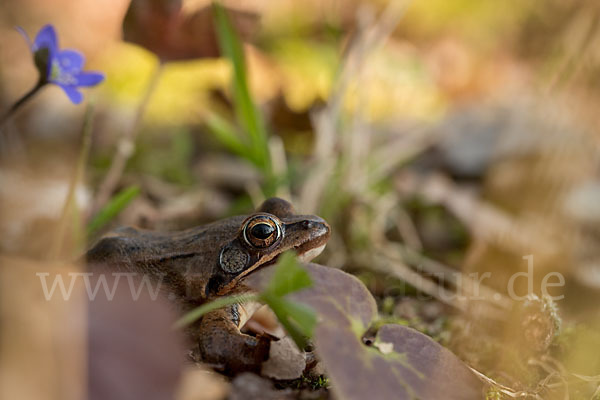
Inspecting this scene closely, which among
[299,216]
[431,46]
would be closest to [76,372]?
[299,216]

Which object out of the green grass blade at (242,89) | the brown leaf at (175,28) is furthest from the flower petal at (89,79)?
the green grass blade at (242,89)

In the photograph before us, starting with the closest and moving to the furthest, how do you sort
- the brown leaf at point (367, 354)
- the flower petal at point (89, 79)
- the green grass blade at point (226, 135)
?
1. the brown leaf at point (367, 354)
2. the flower petal at point (89, 79)
3. the green grass blade at point (226, 135)

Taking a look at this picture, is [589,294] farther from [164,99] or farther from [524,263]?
[164,99]

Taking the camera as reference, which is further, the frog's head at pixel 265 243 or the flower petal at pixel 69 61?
the flower petal at pixel 69 61

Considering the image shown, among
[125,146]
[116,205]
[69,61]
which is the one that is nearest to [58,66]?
[69,61]

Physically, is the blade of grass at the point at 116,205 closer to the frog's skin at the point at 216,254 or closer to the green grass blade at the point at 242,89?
the frog's skin at the point at 216,254

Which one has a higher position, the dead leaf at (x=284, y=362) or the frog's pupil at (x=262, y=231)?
the frog's pupil at (x=262, y=231)

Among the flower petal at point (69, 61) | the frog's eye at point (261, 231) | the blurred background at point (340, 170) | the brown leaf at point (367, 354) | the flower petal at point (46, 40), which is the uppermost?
the flower petal at point (46, 40)
